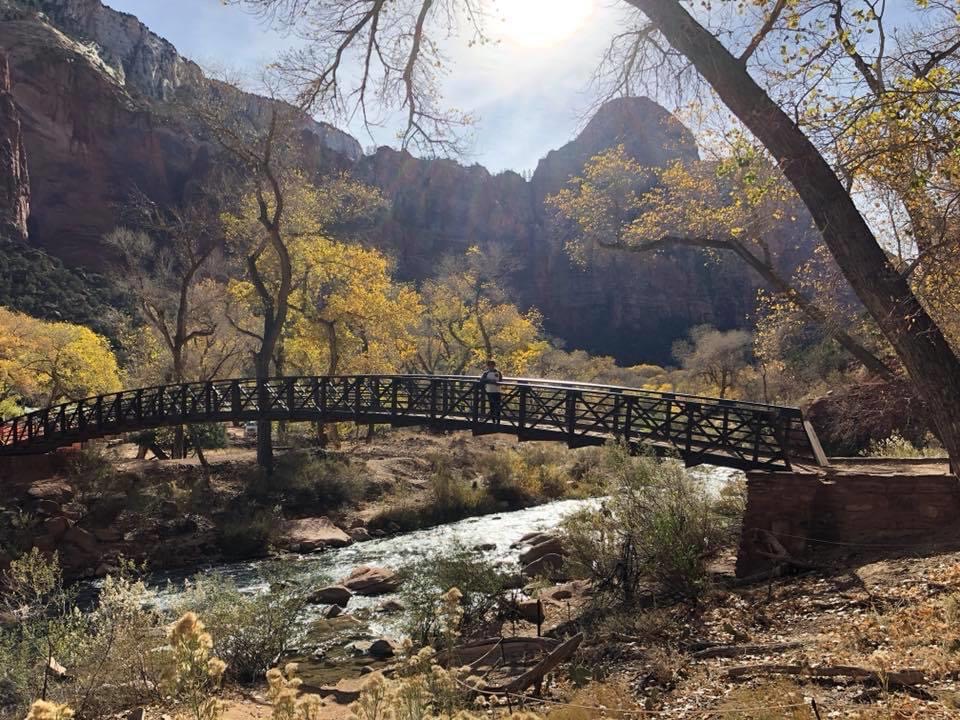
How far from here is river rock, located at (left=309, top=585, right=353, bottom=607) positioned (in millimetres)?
12273

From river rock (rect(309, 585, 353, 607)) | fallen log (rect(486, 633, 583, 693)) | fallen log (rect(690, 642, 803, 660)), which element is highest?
fallen log (rect(690, 642, 803, 660))

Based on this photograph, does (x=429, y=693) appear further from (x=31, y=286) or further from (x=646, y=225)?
(x=31, y=286)

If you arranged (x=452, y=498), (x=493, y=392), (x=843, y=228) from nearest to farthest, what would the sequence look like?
(x=843, y=228) → (x=493, y=392) → (x=452, y=498)

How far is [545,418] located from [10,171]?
73.4 m

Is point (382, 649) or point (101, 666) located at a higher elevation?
point (101, 666)

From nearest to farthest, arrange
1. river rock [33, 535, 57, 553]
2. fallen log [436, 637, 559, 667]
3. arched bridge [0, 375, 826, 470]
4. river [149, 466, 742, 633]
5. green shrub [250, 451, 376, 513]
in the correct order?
fallen log [436, 637, 559, 667] → arched bridge [0, 375, 826, 470] → river [149, 466, 742, 633] → river rock [33, 535, 57, 553] → green shrub [250, 451, 376, 513]

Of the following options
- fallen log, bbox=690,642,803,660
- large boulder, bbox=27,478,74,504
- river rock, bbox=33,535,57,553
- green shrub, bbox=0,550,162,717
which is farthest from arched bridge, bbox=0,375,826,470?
green shrub, bbox=0,550,162,717

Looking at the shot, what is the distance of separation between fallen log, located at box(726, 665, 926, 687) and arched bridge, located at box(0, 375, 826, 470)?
18.0ft

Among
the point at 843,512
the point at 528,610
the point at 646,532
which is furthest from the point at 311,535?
the point at 843,512

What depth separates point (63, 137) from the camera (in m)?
77.5

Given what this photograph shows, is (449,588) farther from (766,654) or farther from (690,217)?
(690,217)

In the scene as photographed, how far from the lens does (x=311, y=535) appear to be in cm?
1745

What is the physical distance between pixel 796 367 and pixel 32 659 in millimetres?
26884

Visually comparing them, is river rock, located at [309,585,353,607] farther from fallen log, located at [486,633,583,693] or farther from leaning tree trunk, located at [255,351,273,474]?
leaning tree trunk, located at [255,351,273,474]
